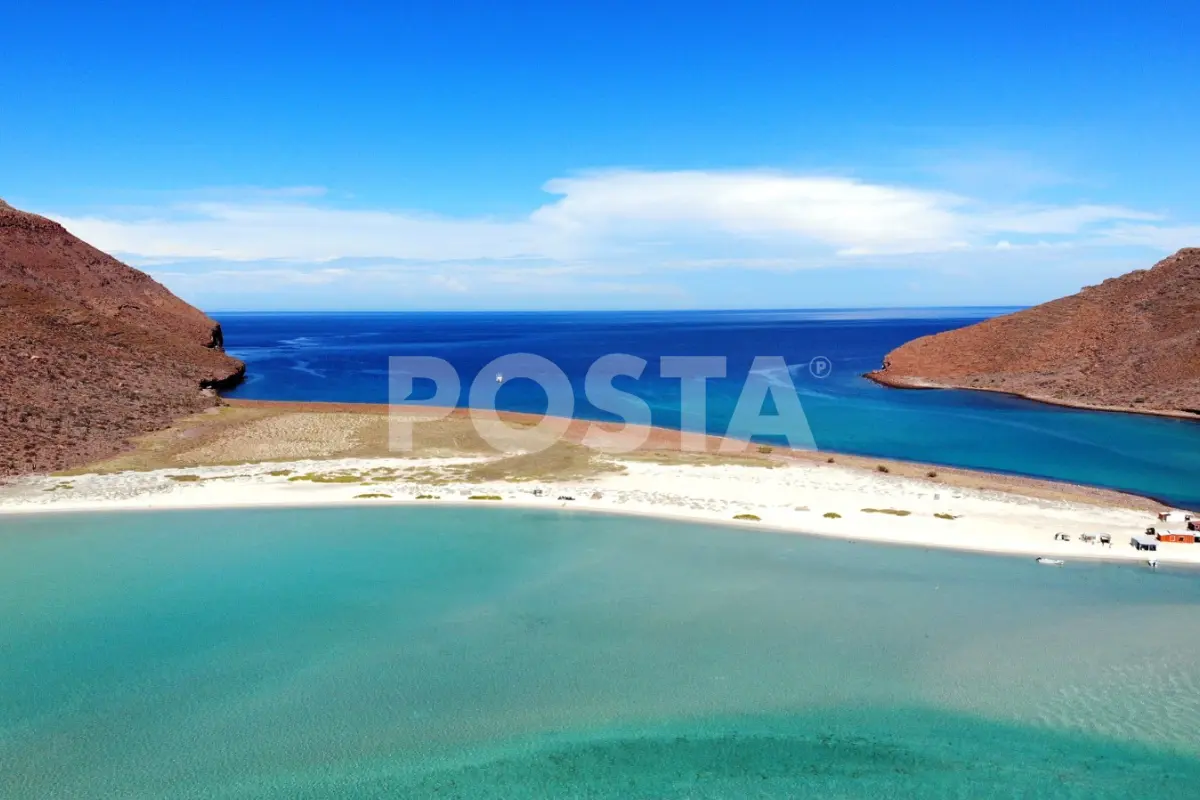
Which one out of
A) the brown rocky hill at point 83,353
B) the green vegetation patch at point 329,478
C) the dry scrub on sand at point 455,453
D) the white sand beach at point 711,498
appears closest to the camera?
the white sand beach at point 711,498

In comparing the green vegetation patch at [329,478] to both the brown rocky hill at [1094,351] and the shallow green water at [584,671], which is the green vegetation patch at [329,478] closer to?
the shallow green water at [584,671]

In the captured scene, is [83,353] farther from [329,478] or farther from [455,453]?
[455,453]

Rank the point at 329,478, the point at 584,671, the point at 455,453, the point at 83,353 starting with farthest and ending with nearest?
the point at 83,353
the point at 455,453
the point at 329,478
the point at 584,671

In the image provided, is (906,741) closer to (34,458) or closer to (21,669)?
(21,669)

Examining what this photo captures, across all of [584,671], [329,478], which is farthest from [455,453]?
[584,671]

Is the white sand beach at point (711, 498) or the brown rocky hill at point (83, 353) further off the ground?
the brown rocky hill at point (83, 353)

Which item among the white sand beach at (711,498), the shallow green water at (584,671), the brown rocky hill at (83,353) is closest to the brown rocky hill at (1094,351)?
the white sand beach at (711,498)

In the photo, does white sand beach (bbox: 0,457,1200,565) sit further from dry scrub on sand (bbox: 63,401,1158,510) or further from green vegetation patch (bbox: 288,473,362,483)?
dry scrub on sand (bbox: 63,401,1158,510)
